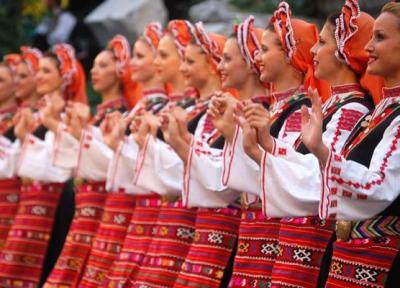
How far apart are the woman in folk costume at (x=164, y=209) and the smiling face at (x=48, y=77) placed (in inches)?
77.7

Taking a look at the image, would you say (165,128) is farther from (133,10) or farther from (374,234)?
(133,10)

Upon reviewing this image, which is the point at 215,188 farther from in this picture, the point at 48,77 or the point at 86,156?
the point at 48,77

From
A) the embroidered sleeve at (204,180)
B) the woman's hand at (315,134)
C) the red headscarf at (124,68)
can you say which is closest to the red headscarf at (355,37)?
the woman's hand at (315,134)

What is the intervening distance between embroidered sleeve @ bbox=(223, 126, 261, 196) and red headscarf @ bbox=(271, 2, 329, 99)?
1.51ft

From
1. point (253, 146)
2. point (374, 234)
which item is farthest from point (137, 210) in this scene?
point (374, 234)

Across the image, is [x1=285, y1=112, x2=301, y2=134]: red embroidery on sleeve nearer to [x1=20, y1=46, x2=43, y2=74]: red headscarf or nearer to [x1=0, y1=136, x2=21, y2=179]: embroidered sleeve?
[x1=0, y1=136, x2=21, y2=179]: embroidered sleeve

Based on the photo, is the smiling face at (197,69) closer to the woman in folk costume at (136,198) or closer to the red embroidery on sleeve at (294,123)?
the woman in folk costume at (136,198)

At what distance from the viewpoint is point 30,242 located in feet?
29.7

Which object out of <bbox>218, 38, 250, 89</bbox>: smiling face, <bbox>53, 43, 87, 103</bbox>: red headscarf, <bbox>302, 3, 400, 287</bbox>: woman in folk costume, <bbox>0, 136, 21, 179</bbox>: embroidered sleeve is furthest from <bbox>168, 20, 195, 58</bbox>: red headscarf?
<bbox>302, 3, 400, 287</bbox>: woman in folk costume

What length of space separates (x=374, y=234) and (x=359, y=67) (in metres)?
0.93

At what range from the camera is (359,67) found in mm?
5805

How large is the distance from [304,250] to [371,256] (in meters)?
0.65

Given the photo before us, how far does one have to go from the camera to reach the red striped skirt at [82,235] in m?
8.50

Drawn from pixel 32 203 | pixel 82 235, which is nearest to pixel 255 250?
pixel 82 235
